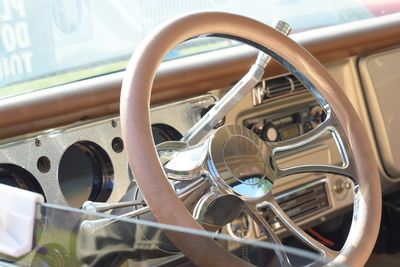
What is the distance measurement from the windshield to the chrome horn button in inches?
11.8

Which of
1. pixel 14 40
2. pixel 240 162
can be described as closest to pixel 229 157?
pixel 240 162

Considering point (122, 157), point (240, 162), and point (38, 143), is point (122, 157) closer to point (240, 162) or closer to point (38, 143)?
point (38, 143)

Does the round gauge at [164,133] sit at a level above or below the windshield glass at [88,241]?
above

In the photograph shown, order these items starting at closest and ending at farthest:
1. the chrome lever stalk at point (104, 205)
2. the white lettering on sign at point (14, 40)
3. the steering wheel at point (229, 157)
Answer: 1. the steering wheel at point (229, 157)
2. the chrome lever stalk at point (104, 205)
3. the white lettering on sign at point (14, 40)

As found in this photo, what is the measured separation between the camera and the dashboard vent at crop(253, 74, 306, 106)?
1784mm

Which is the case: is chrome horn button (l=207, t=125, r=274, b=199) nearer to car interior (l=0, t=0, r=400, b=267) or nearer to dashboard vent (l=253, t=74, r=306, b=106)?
car interior (l=0, t=0, r=400, b=267)

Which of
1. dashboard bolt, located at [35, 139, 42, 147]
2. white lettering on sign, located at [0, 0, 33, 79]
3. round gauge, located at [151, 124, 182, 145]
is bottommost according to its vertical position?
dashboard bolt, located at [35, 139, 42, 147]

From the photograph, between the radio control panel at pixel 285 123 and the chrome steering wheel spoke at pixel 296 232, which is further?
the radio control panel at pixel 285 123

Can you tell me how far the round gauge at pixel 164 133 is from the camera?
1627 millimetres

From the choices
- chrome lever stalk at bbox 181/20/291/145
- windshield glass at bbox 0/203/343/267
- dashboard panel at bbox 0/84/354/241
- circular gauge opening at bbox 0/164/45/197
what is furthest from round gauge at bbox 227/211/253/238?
windshield glass at bbox 0/203/343/267

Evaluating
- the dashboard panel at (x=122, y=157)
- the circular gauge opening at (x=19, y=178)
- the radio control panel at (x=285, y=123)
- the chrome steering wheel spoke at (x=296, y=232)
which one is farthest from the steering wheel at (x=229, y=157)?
the radio control panel at (x=285, y=123)

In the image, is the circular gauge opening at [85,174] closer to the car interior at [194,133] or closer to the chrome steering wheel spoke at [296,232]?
the car interior at [194,133]

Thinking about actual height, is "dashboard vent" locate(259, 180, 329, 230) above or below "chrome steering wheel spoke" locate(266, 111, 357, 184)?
below

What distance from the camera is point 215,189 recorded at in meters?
1.20
